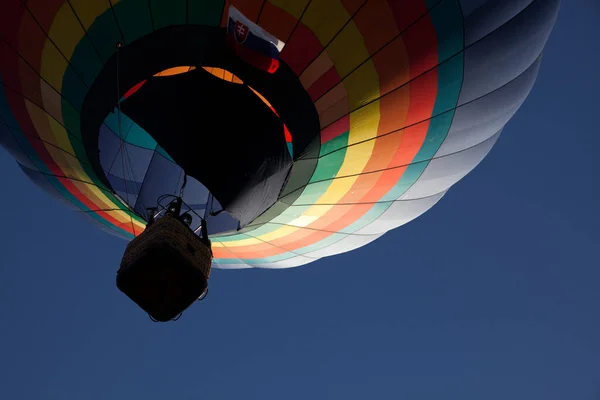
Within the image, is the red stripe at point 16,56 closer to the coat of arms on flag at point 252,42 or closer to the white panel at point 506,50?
the coat of arms on flag at point 252,42

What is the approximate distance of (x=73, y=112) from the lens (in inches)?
187

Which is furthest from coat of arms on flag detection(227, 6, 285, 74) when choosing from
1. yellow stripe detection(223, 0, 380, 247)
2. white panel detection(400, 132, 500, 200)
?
white panel detection(400, 132, 500, 200)

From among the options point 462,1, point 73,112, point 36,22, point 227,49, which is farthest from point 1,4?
point 462,1

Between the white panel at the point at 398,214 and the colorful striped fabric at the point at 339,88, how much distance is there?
16mm

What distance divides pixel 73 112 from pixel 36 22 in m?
0.60

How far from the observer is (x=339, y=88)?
4.67 meters

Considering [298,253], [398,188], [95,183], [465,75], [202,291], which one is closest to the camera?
[202,291]

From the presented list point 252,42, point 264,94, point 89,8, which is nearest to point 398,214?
point 264,94

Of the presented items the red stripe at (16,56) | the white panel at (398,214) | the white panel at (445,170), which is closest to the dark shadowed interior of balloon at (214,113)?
the red stripe at (16,56)

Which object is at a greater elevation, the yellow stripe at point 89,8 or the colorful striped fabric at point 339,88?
the yellow stripe at point 89,8

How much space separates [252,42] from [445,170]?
2093mm

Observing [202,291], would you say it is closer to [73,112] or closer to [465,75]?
[73,112]

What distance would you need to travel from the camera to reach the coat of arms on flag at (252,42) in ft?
14.3

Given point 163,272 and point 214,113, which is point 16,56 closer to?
point 214,113
